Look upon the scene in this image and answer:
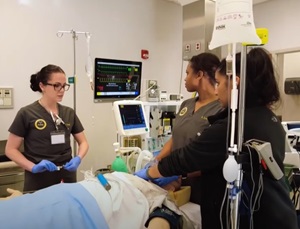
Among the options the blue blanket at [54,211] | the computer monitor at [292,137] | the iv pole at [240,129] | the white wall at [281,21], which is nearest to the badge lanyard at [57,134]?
the blue blanket at [54,211]

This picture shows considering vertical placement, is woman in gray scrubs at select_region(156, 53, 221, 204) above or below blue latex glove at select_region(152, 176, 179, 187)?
above

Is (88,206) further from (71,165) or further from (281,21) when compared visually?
(281,21)

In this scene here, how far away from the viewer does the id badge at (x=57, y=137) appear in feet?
6.79

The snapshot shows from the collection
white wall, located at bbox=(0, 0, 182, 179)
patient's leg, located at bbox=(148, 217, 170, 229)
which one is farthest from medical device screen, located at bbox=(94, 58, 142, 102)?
patient's leg, located at bbox=(148, 217, 170, 229)

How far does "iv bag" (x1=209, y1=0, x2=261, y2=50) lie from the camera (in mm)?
957

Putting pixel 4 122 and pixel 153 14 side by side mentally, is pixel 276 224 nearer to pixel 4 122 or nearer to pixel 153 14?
pixel 4 122

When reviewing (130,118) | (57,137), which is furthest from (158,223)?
(130,118)

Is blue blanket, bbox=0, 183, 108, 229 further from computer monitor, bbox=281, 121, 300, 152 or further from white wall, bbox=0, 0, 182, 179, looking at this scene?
computer monitor, bbox=281, 121, 300, 152

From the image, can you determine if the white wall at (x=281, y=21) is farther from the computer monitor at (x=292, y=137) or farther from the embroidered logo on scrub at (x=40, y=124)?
the embroidered logo on scrub at (x=40, y=124)

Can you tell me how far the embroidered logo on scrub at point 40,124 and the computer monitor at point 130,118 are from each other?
2.28 feet

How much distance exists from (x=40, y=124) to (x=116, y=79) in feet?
5.26

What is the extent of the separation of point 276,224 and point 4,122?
2.50 m

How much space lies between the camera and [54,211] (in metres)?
1.03

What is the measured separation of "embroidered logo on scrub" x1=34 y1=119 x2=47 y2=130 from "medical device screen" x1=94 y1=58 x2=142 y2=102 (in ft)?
4.41
